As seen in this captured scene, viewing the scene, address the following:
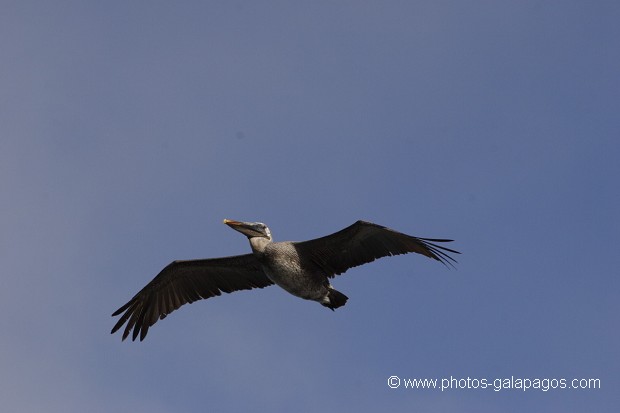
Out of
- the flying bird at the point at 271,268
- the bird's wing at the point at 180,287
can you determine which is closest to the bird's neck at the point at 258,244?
the flying bird at the point at 271,268

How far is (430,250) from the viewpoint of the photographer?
16.2 m

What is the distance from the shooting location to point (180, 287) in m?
19.2

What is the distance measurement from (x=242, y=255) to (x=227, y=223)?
818 millimetres

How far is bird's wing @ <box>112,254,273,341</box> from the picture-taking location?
→ 18.7m

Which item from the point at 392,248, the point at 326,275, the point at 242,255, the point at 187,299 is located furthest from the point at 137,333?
the point at 392,248

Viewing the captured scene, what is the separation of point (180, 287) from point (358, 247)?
4.37 m

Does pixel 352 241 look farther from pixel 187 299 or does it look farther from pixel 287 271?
pixel 187 299

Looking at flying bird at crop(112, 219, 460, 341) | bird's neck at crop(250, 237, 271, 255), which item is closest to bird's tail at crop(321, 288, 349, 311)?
flying bird at crop(112, 219, 460, 341)

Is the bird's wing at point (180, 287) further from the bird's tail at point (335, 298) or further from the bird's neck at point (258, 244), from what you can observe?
the bird's tail at point (335, 298)

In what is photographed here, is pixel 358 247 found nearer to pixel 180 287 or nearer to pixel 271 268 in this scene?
pixel 271 268

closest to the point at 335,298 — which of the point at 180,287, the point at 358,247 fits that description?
the point at 358,247

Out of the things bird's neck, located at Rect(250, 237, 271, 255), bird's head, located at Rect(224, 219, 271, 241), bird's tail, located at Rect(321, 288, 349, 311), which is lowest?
bird's tail, located at Rect(321, 288, 349, 311)

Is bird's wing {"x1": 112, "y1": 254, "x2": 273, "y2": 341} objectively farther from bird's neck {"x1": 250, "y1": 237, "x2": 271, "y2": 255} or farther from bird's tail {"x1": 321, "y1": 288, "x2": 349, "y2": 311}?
bird's tail {"x1": 321, "y1": 288, "x2": 349, "y2": 311}

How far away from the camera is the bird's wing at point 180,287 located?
61.3 feet
